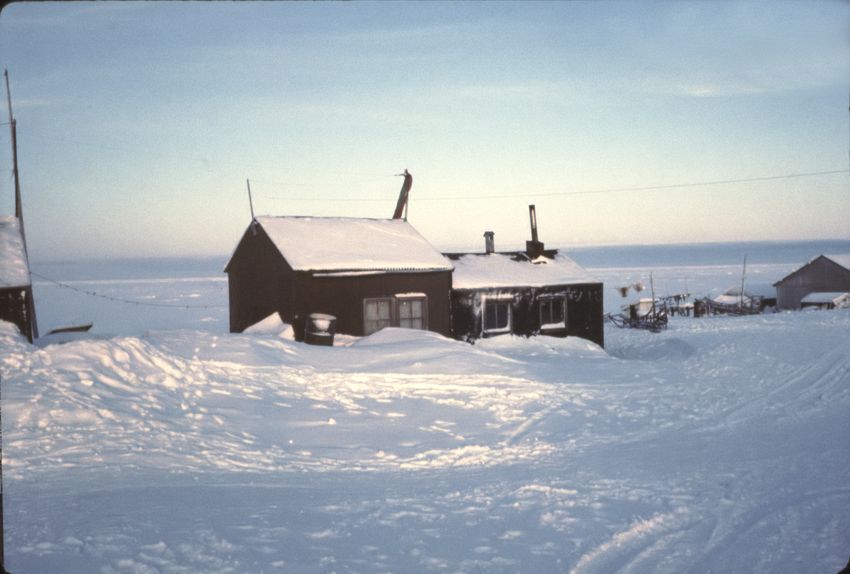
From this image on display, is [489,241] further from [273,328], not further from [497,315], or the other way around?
[273,328]

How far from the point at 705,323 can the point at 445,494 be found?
126 feet

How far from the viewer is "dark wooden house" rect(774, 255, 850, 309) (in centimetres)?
5400

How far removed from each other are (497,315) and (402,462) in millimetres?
16057

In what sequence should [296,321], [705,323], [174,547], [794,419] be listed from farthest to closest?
[705,323]
[296,321]
[794,419]
[174,547]

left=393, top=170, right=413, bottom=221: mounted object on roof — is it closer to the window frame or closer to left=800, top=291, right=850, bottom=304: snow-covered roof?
the window frame

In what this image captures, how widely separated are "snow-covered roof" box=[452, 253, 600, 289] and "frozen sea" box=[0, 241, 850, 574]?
23.1 feet

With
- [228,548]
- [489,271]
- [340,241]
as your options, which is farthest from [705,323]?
[228,548]

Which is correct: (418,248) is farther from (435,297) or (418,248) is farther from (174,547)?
(174,547)

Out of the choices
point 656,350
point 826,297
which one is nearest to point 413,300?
point 656,350

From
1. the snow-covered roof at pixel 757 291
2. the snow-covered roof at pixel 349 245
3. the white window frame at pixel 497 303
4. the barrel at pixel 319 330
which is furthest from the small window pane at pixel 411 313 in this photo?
the snow-covered roof at pixel 757 291

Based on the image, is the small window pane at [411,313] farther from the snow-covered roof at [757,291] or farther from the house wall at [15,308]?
the snow-covered roof at [757,291]

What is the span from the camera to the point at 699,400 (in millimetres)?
13531

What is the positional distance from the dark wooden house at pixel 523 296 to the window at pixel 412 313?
1.44 metres

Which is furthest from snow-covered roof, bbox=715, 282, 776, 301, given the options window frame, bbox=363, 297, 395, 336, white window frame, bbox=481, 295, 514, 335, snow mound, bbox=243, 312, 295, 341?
snow mound, bbox=243, 312, 295, 341
